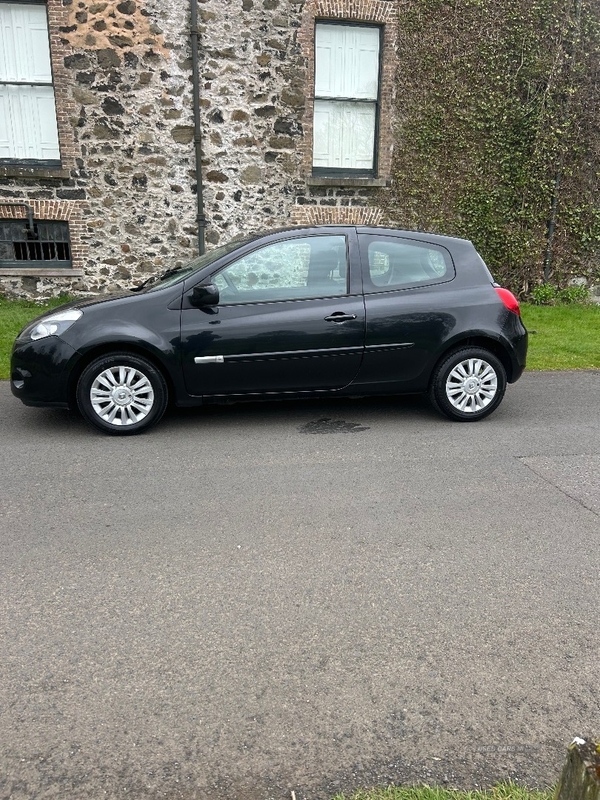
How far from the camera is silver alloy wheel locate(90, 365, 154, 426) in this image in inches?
222

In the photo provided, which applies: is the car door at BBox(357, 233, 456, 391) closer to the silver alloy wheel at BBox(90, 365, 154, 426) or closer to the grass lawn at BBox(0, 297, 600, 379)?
the silver alloy wheel at BBox(90, 365, 154, 426)

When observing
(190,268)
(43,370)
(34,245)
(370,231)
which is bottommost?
(43,370)

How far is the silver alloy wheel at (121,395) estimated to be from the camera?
5.65 metres

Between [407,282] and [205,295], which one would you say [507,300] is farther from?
[205,295]

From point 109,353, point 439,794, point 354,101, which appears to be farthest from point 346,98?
point 439,794

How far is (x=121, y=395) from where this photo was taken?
5.68 metres

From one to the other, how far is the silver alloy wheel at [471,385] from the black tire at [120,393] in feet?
8.75

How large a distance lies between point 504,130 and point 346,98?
304cm

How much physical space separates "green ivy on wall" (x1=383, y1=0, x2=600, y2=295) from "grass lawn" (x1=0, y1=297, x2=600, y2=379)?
145 cm

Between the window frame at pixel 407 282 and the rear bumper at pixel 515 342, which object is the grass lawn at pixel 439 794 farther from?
the rear bumper at pixel 515 342

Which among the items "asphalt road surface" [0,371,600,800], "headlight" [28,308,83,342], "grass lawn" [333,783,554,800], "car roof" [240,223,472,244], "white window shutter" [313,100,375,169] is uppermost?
"white window shutter" [313,100,375,169]

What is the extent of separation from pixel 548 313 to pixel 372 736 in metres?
10.7

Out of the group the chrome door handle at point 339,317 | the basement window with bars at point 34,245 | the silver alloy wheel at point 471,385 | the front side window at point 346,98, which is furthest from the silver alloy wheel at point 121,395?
the front side window at point 346,98

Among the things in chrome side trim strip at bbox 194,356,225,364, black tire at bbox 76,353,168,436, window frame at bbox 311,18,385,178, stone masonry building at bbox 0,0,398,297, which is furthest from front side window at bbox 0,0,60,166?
chrome side trim strip at bbox 194,356,225,364
